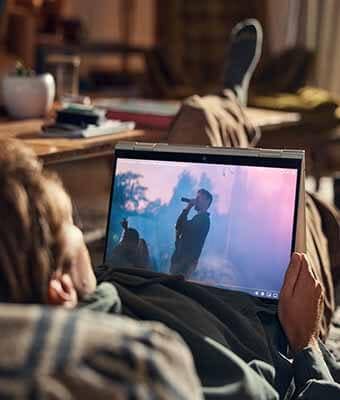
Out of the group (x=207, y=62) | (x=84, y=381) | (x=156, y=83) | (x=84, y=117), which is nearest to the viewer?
(x=84, y=381)

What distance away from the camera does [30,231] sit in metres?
0.75

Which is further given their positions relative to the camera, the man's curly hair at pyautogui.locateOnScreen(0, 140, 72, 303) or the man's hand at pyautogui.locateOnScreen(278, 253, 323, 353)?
the man's hand at pyautogui.locateOnScreen(278, 253, 323, 353)

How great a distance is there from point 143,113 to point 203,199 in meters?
1.25

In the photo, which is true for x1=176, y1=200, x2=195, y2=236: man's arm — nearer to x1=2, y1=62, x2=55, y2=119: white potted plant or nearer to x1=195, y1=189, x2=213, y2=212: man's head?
x1=195, y1=189, x2=213, y2=212: man's head

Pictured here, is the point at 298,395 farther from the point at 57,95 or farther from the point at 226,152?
the point at 57,95

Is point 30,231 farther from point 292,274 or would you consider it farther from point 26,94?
point 26,94

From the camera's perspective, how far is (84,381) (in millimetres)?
615

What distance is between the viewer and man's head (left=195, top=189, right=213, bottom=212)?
131cm

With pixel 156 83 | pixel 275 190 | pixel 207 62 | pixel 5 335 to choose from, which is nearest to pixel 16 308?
pixel 5 335

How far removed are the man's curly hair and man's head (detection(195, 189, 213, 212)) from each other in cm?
51

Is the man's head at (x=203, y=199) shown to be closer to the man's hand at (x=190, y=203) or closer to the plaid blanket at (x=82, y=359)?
the man's hand at (x=190, y=203)

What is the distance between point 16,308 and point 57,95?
2218 millimetres

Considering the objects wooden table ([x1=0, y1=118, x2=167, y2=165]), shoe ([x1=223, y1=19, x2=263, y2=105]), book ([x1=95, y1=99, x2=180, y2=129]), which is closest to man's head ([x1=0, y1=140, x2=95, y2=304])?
wooden table ([x1=0, y1=118, x2=167, y2=165])

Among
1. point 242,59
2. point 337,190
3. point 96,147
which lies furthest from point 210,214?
point 337,190
